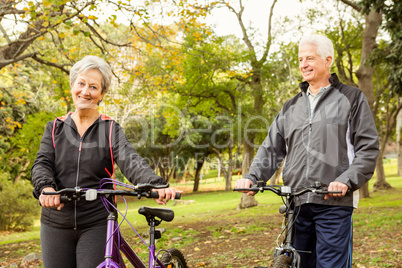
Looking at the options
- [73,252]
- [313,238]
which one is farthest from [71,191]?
[313,238]

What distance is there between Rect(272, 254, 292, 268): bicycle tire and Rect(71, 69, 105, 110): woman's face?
165cm

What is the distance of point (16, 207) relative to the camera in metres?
18.5

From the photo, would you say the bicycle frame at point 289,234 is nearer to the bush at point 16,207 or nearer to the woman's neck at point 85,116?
the woman's neck at point 85,116

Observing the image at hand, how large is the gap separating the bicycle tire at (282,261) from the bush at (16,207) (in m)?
17.6

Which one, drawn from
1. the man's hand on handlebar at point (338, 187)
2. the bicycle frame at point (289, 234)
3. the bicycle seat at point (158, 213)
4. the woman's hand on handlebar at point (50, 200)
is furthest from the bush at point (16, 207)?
the man's hand on handlebar at point (338, 187)

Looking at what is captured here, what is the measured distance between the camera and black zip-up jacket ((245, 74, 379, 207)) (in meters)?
2.84

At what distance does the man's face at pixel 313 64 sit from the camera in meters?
3.14

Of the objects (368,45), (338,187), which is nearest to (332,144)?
(338,187)

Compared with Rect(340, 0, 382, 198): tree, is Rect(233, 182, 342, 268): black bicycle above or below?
below

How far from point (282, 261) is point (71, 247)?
55.5 inches

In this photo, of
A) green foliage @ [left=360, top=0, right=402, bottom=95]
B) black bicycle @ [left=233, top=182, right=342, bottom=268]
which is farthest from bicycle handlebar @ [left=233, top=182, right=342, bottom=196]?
green foliage @ [left=360, top=0, right=402, bottom=95]

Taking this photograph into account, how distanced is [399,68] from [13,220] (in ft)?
54.2

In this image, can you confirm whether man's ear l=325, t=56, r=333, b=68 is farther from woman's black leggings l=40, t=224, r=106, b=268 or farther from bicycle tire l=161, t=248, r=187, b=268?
bicycle tire l=161, t=248, r=187, b=268

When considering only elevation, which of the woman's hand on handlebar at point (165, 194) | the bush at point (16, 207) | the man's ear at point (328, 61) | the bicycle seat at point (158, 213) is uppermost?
the man's ear at point (328, 61)
